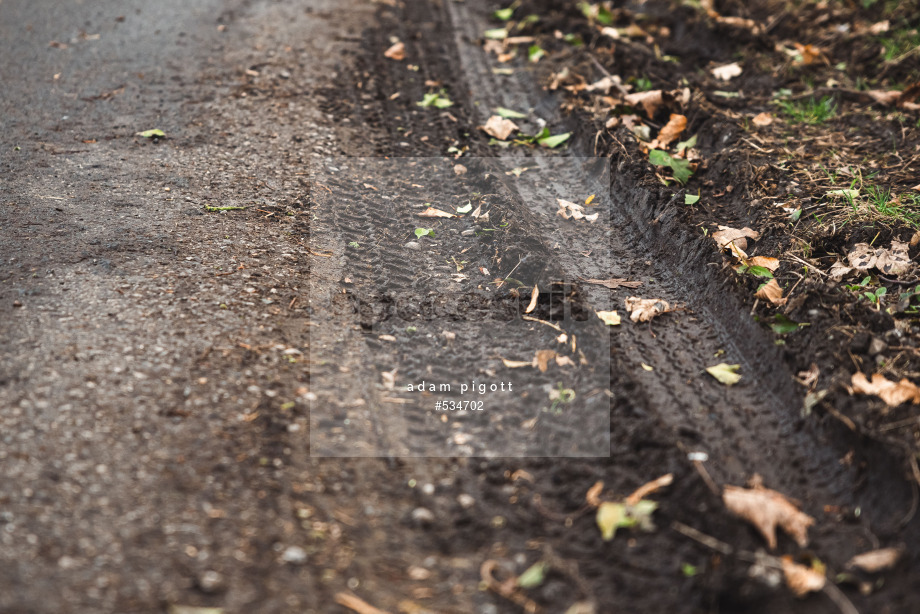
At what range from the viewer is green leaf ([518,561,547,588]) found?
5.94ft

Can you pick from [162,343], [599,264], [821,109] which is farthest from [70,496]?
[821,109]

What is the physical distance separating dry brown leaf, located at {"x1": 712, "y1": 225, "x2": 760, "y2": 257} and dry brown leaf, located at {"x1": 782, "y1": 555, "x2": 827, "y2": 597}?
1588 mm

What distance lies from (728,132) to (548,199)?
3.78ft

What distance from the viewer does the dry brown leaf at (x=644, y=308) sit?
276 cm

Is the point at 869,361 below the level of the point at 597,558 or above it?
above

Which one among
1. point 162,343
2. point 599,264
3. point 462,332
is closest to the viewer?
point 162,343

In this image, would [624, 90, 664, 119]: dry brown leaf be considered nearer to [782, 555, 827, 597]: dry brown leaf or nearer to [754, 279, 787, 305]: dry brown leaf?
[754, 279, 787, 305]: dry brown leaf

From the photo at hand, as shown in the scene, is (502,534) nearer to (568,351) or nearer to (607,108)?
(568,351)

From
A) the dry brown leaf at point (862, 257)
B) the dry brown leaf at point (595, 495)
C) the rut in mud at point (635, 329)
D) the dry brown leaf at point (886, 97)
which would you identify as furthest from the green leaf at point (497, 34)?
the dry brown leaf at point (595, 495)

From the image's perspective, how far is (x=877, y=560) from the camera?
1811 mm

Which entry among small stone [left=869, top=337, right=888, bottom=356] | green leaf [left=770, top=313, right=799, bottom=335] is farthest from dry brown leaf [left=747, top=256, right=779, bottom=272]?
small stone [left=869, top=337, right=888, bottom=356]

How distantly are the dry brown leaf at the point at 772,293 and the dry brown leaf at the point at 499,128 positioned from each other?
1.98 meters

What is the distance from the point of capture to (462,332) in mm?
2719

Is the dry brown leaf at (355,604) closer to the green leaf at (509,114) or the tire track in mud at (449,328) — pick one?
the tire track in mud at (449,328)
